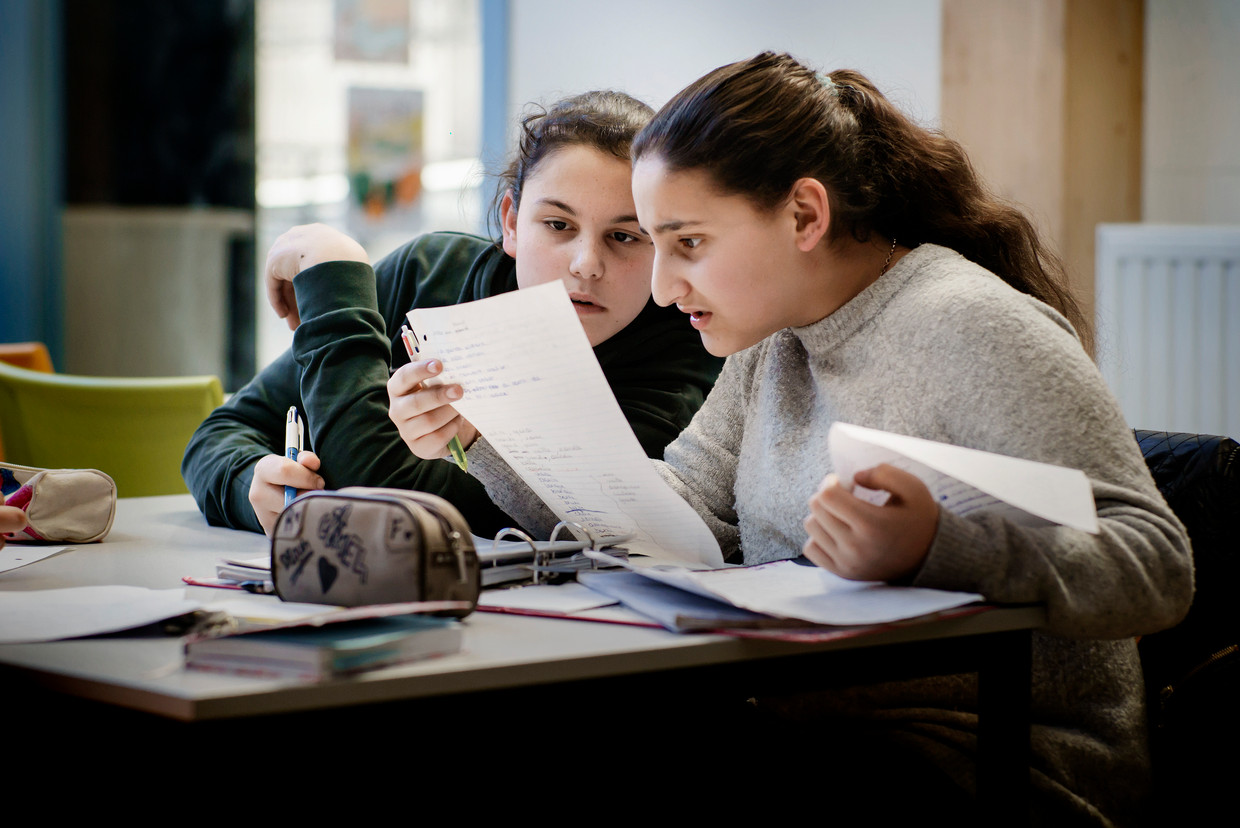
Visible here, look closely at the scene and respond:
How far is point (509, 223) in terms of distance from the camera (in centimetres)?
165

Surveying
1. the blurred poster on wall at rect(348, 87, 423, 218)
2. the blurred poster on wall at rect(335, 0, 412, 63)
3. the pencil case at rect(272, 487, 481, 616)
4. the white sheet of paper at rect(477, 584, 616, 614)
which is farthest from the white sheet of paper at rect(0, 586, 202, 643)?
the blurred poster on wall at rect(335, 0, 412, 63)

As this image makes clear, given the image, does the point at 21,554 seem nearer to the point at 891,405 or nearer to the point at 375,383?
the point at 375,383

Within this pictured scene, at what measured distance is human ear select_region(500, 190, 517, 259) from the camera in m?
1.64

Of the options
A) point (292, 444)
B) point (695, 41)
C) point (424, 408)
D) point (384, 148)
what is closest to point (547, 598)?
point (424, 408)

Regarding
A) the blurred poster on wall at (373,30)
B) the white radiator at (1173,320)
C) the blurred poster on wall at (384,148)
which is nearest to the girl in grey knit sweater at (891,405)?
the white radiator at (1173,320)

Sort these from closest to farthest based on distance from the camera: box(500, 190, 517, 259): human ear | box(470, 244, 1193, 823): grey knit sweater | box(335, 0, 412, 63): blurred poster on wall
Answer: box(470, 244, 1193, 823): grey knit sweater, box(500, 190, 517, 259): human ear, box(335, 0, 412, 63): blurred poster on wall

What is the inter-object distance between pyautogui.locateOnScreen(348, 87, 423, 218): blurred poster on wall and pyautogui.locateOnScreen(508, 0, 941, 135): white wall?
1.16 ft

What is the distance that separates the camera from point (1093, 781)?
0.97m

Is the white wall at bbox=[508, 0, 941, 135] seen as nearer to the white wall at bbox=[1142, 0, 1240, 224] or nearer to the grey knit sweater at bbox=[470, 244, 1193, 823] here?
the white wall at bbox=[1142, 0, 1240, 224]

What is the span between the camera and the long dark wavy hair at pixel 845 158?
43.5 inches

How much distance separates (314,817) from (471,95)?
335 centimetres

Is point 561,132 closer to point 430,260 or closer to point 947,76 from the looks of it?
point 430,260

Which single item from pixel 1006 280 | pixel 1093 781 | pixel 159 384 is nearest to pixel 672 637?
pixel 1093 781

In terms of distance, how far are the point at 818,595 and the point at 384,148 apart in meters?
3.41
